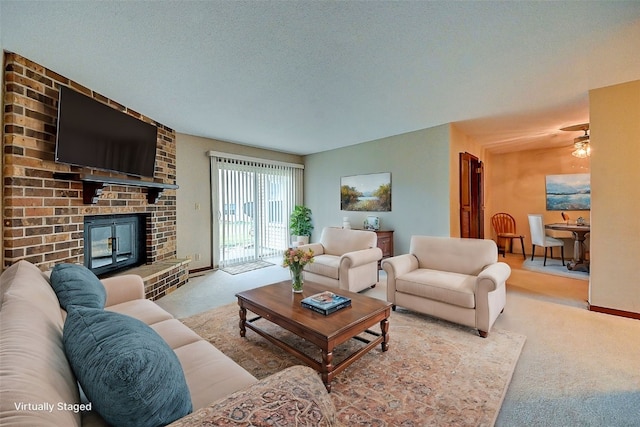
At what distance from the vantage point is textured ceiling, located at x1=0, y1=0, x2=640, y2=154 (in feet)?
5.73

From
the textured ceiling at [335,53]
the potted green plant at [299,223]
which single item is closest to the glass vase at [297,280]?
the textured ceiling at [335,53]

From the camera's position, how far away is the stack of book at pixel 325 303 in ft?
6.71

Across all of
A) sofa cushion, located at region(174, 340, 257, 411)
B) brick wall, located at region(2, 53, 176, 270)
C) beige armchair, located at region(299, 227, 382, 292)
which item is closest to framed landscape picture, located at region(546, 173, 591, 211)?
beige armchair, located at region(299, 227, 382, 292)

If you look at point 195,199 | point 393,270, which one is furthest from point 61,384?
point 195,199

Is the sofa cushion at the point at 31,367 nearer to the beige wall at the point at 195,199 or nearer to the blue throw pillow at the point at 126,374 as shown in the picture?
the blue throw pillow at the point at 126,374

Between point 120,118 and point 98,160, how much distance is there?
58cm

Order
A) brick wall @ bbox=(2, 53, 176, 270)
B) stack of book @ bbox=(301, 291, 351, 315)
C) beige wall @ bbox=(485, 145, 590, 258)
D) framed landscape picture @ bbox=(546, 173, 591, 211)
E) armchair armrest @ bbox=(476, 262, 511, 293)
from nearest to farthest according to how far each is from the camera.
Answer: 1. stack of book @ bbox=(301, 291, 351, 315)
2. brick wall @ bbox=(2, 53, 176, 270)
3. armchair armrest @ bbox=(476, 262, 511, 293)
4. framed landscape picture @ bbox=(546, 173, 591, 211)
5. beige wall @ bbox=(485, 145, 590, 258)

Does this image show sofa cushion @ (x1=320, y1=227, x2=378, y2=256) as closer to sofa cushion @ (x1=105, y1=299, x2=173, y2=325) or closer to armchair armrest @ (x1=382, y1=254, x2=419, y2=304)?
armchair armrest @ (x1=382, y1=254, x2=419, y2=304)

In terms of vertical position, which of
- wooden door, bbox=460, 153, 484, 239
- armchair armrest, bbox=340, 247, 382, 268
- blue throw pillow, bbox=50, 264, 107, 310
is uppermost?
wooden door, bbox=460, 153, 484, 239

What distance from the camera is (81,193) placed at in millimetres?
2760

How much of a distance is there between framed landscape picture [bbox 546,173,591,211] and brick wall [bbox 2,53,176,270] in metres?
7.90

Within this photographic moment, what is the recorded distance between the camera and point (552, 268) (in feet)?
15.7

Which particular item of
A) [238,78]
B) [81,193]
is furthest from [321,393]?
[81,193]

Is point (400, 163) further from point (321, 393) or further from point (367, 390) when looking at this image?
point (321, 393)
